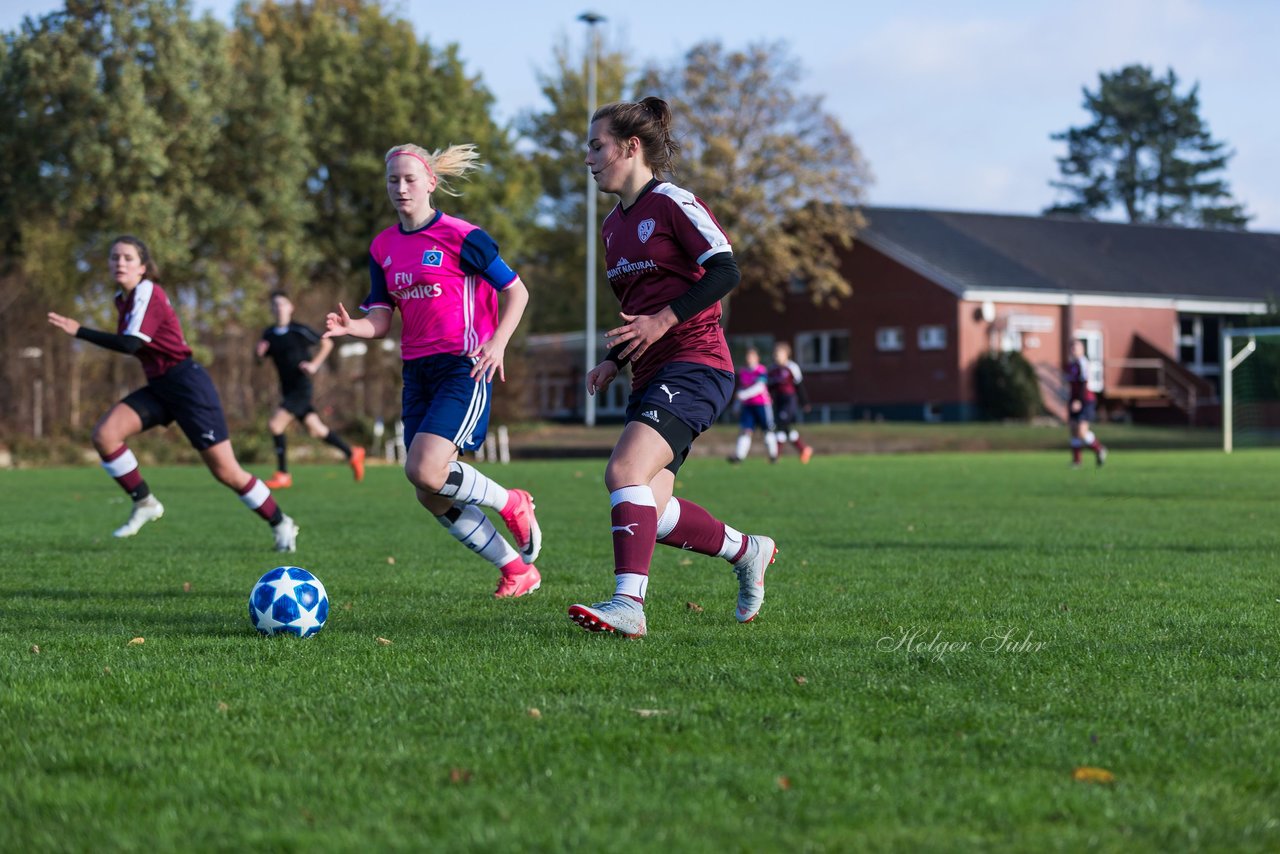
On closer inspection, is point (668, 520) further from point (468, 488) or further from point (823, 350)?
point (823, 350)

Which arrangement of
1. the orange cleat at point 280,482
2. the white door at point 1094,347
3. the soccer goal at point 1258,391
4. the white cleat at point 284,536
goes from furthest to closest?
the white door at point 1094,347 → the soccer goal at point 1258,391 → the orange cleat at point 280,482 → the white cleat at point 284,536

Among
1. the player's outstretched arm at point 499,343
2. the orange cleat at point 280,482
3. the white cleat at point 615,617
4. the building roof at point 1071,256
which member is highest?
the building roof at point 1071,256

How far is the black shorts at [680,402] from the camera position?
5.64 metres

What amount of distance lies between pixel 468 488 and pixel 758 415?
19562 mm

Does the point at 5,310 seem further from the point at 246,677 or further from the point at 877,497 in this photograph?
the point at 246,677

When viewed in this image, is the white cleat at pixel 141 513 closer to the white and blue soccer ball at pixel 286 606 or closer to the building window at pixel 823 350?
the white and blue soccer ball at pixel 286 606

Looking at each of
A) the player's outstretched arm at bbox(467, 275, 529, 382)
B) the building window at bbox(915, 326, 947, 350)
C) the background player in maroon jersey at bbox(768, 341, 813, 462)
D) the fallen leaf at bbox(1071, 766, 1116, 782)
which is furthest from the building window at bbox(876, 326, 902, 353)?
the fallen leaf at bbox(1071, 766, 1116, 782)

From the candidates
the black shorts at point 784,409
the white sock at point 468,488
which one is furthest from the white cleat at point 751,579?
the black shorts at point 784,409

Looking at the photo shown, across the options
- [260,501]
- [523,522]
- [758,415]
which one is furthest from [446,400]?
[758,415]

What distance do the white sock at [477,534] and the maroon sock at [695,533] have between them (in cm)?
143

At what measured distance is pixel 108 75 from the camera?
31.9 m

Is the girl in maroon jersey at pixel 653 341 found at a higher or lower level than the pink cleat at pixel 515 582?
higher

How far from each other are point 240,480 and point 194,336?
24.4m

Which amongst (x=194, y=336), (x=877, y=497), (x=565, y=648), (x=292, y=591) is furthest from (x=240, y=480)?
(x=194, y=336)
